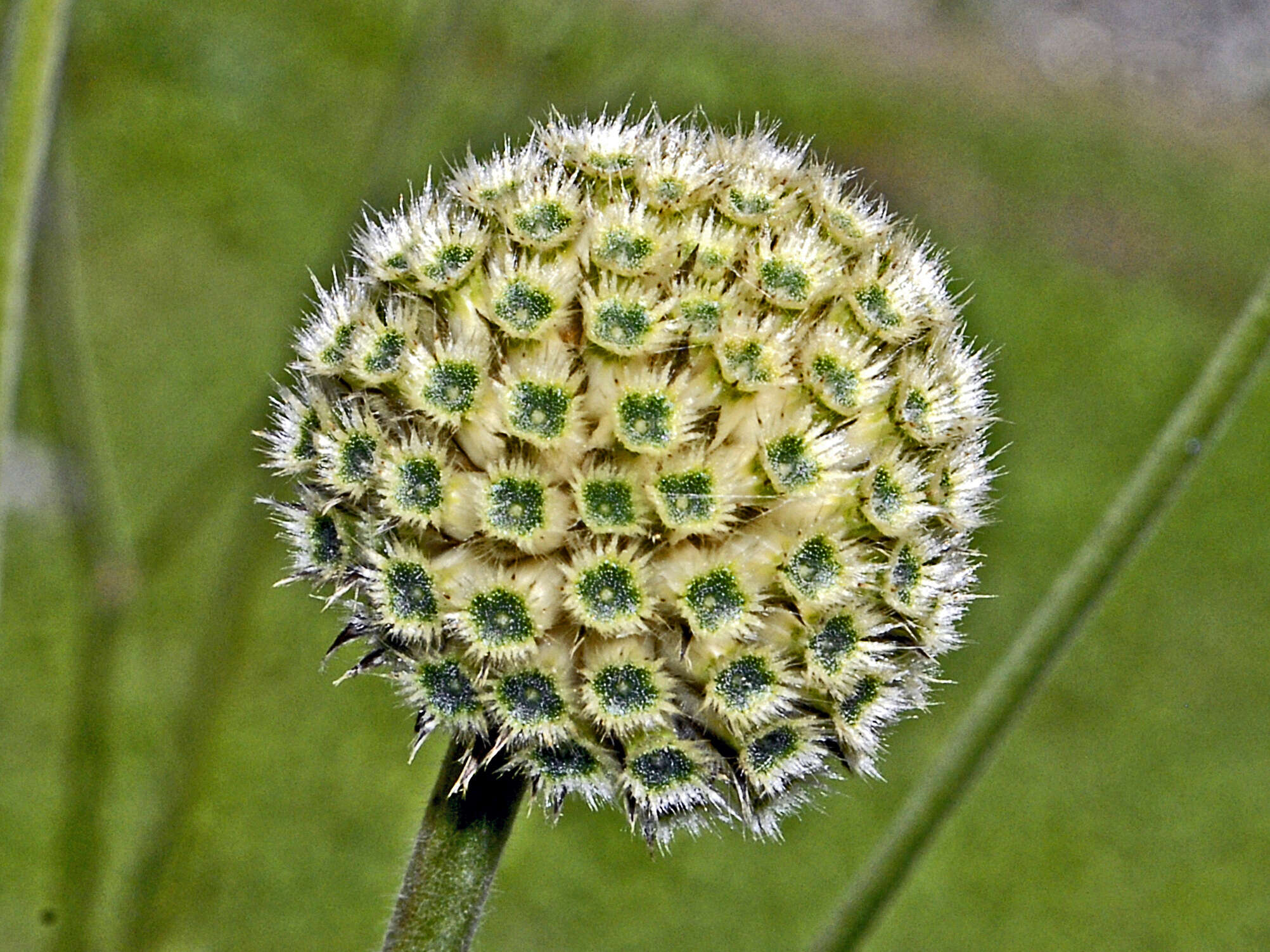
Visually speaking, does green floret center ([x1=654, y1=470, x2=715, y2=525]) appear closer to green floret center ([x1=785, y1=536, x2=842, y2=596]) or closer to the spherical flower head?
the spherical flower head

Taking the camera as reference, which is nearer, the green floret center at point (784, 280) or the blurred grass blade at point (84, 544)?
the green floret center at point (784, 280)

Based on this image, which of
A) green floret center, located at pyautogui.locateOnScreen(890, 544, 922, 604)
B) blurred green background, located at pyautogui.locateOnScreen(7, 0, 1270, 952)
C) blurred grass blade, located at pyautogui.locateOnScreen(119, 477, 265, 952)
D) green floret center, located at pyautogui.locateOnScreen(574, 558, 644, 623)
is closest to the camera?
green floret center, located at pyautogui.locateOnScreen(574, 558, 644, 623)

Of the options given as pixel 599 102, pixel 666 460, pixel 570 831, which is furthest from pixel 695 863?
pixel 666 460

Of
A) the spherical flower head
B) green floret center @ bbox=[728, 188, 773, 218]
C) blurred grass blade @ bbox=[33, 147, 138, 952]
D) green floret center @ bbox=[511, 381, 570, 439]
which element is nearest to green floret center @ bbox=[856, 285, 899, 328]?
the spherical flower head

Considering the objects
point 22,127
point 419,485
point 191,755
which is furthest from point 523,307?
point 191,755

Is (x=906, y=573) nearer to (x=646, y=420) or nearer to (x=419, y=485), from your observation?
(x=646, y=420)

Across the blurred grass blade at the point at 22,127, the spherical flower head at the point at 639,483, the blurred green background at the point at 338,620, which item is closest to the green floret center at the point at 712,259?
the spherical flower head at the point at 639,483

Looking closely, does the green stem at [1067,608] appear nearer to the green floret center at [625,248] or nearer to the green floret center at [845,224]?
the green floret center at [845,224]
